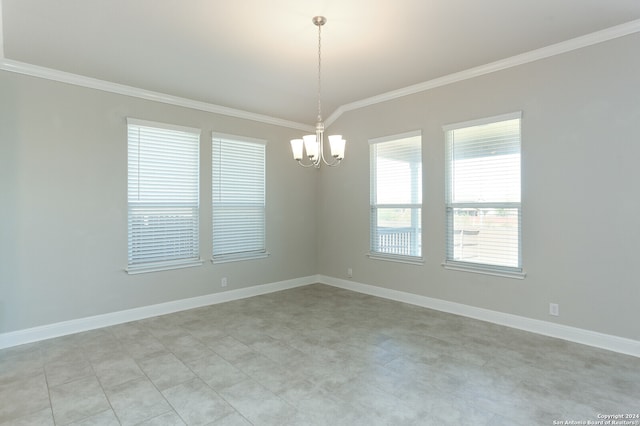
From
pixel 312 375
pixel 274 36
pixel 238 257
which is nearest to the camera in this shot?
pixel 312 375

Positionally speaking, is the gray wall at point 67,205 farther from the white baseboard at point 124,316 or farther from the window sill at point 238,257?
the window sill at point 238,257

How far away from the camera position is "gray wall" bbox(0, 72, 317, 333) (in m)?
3.54

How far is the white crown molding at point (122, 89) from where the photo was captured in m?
3.56

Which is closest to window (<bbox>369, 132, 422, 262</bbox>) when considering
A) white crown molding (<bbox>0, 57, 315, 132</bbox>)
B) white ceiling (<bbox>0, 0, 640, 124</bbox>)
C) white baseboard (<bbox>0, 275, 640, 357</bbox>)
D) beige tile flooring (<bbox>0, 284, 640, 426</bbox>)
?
white baseboard (<bbox>0, 275, 640, 357</bbox>)

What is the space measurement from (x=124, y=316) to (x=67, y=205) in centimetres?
143

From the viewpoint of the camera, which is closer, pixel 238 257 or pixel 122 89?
pixel 122 89

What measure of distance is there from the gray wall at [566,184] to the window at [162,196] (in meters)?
3.15

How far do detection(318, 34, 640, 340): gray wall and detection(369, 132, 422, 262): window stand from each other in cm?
17

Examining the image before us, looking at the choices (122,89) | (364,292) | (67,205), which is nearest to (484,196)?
(364,292)

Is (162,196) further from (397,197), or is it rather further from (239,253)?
(397,197)

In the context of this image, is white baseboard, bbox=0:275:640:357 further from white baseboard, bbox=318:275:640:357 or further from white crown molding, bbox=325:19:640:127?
white crown molding, bbox=325:19:640:127

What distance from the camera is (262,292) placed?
555 centimetres

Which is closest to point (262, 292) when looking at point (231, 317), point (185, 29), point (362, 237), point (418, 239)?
point (231, 317)

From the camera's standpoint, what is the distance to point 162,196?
4.53 metres
